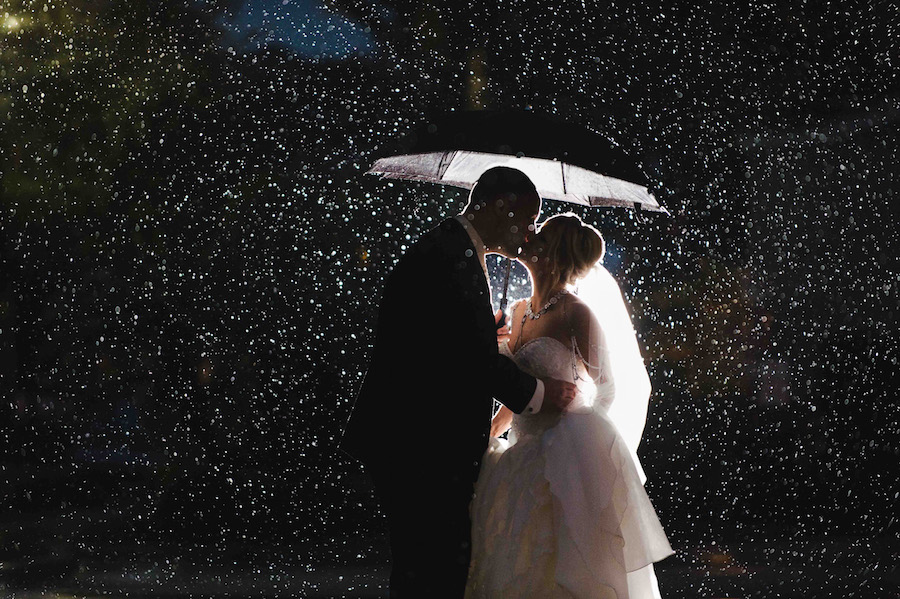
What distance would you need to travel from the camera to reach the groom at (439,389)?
2742 mm

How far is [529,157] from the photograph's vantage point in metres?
2.99

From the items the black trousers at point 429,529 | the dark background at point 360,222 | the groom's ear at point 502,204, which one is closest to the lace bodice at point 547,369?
the black trousers at point 429,529

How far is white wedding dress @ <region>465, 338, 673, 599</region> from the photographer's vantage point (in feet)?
9.31

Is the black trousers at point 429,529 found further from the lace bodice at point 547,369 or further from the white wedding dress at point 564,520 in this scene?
the lace bodice at point 547,369

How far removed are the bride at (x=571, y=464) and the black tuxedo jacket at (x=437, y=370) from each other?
0.76 ft

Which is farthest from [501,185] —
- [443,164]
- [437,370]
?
[443,164]

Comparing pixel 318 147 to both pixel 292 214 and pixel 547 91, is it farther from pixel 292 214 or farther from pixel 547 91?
pixel 547 91

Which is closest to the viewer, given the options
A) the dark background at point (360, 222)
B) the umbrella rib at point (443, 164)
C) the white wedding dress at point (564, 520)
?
the white wedding dress at point (564, 520)

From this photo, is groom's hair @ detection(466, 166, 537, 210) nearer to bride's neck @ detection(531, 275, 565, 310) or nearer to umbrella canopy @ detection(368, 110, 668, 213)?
umbrella canopy @ detection(368, 110, 668, 213)

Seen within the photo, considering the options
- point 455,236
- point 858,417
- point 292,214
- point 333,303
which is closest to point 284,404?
point 333,303

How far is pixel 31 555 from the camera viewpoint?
6891 mm

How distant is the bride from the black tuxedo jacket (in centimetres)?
23

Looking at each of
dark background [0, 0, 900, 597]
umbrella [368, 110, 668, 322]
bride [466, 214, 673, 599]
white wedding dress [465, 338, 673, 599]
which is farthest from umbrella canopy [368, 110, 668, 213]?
dark background [0, 0, 900, 597]

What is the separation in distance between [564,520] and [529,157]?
1.23 meters
